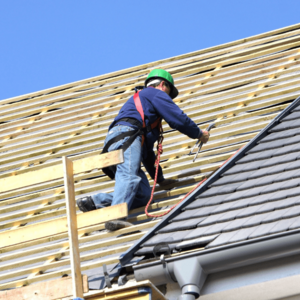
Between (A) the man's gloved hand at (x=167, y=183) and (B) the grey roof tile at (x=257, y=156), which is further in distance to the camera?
(A) the man's gloved hand at (x=167, y=183)

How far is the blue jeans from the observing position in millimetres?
4164

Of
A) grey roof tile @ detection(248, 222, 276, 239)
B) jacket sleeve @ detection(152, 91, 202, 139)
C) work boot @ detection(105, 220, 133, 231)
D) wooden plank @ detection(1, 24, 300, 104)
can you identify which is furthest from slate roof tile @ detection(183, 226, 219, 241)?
wooden plank @ detection(1, 24, 300, 104)

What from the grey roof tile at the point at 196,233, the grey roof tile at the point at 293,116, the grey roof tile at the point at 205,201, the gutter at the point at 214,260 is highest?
the grey roof tile at the point at 293,116

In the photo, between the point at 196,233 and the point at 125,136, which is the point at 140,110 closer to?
the point at 125,136

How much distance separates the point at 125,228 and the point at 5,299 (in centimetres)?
123

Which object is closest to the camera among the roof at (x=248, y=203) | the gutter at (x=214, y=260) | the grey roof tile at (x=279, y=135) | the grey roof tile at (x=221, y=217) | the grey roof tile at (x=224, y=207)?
the gutter at (x=214, y=260)

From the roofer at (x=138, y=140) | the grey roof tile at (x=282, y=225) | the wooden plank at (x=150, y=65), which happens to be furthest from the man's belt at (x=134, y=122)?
the wooden plank at (x=150, y=65)

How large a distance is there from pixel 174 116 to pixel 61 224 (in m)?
1.63

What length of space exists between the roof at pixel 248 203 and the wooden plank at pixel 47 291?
51 cm

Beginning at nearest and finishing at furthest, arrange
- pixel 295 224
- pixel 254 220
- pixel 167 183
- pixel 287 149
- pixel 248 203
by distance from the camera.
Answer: pixel 295 224 < pixel 254 220 < pixel 248 203 < pixel 287 149 < pixel 167 183

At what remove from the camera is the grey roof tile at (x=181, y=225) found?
3.39 m

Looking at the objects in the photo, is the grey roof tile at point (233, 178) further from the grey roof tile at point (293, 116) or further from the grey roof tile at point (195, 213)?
the grey roof tile at point (293, 116)

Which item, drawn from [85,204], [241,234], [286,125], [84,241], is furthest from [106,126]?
[241,234]

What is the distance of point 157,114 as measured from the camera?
4.59 meters
